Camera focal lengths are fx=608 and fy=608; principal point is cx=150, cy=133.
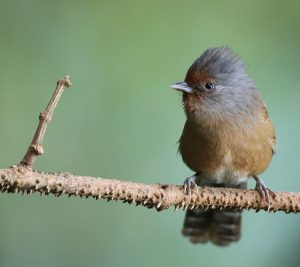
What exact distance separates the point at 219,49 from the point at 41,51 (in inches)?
70.6

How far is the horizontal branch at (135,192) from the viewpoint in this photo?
6.61 feet

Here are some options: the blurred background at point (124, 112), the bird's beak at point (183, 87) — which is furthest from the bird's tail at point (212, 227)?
the bird's beak at point (183, 87)

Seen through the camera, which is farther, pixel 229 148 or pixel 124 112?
pixel 124 112

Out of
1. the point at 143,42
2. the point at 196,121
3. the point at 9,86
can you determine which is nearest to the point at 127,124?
the point at 143,42

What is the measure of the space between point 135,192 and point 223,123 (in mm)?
1487

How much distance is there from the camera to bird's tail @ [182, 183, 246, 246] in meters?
4.04

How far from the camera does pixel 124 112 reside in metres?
4.78

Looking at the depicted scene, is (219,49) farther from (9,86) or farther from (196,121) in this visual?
(9,86)

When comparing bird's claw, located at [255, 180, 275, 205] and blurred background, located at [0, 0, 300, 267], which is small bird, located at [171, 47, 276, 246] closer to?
bird's claw, located at [255, 180, 275, 205]

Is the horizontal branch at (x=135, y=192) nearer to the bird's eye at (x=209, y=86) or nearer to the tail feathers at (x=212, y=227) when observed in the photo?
the bird's eye at (x=209, y=86)

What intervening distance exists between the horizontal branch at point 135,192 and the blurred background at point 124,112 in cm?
185

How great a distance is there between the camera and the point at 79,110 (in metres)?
4.76

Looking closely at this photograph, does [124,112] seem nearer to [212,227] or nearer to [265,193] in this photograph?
[212,227]

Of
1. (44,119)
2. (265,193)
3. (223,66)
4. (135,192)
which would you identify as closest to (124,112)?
(223,66)
